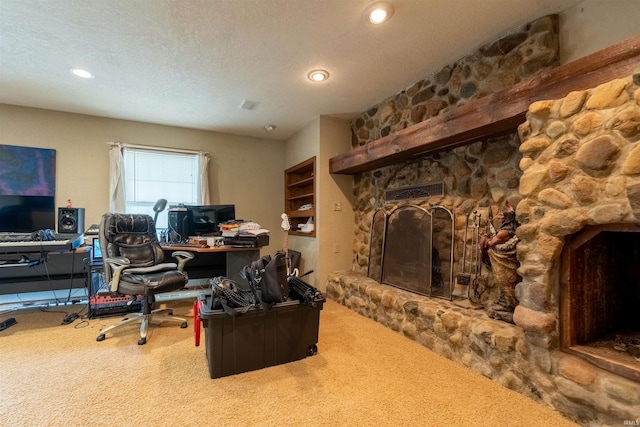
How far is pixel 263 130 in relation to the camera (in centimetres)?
443

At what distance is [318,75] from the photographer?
275 cm

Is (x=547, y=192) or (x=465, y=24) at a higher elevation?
(x=465, y=24)

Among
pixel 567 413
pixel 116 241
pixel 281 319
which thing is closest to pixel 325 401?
pixel 281 319

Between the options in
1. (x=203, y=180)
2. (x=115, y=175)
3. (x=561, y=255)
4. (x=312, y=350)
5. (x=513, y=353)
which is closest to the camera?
(x=561, y=255)

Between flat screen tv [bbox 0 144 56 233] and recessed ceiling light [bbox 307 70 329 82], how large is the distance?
3.40m

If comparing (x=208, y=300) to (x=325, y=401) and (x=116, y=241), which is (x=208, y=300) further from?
(x=116, y=241)

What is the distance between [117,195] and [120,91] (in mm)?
1445

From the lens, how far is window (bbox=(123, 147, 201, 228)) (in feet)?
13.0

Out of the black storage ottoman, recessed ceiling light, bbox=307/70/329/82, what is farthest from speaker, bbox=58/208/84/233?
recessed ceiling light, bbox=307/70/329/82

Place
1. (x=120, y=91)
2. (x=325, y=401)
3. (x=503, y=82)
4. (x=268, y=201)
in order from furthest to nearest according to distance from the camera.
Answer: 1. (x=268, y=201)
2. (x=120, y=91)
3. (x=503, y=82)
4. (x=325, y=401)

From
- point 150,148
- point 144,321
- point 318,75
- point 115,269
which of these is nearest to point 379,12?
point 318,75

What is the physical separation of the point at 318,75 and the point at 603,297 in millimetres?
2747

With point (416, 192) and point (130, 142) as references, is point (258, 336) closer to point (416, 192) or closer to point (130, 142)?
point (416, 192)

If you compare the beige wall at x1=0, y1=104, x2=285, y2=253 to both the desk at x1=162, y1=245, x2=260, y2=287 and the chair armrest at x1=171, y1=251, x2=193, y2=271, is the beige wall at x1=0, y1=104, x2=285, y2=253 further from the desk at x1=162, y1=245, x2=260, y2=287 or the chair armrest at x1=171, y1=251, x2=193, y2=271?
the chair armrest at x1=171, y1=251, x2=193, y2=271
